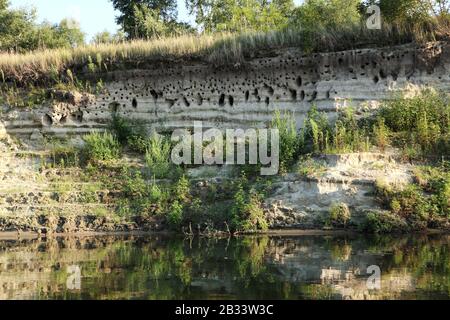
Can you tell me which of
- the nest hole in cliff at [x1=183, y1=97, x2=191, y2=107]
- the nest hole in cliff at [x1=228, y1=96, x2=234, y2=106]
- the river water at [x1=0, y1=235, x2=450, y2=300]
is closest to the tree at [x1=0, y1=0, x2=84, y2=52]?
the nest hole in cliff at [x1=183, y1=97, x2=191, y2=107]

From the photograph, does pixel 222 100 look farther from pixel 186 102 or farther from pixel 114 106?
pixel 114 106

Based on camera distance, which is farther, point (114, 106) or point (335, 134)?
point (114, 106)

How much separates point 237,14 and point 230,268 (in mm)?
Answer: 19691

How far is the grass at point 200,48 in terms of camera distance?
1711cm

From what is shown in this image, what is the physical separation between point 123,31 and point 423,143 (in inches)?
681

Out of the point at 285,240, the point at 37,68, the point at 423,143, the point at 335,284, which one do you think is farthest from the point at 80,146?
the point at 335,284

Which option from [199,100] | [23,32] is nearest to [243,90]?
[199,100]

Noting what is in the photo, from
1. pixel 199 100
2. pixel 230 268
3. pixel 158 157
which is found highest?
pixel 199 100

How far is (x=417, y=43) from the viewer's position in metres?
16.7

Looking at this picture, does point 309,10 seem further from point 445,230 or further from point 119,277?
point 119,277

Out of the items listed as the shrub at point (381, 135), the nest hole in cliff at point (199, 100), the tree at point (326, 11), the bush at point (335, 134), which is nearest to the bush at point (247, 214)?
the bush at point (335, 134)

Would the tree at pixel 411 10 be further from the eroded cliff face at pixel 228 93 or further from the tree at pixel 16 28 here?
the tree at pixel 16 28

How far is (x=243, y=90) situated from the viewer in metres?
17.5

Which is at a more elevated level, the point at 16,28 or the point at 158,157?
the point at 16,28
